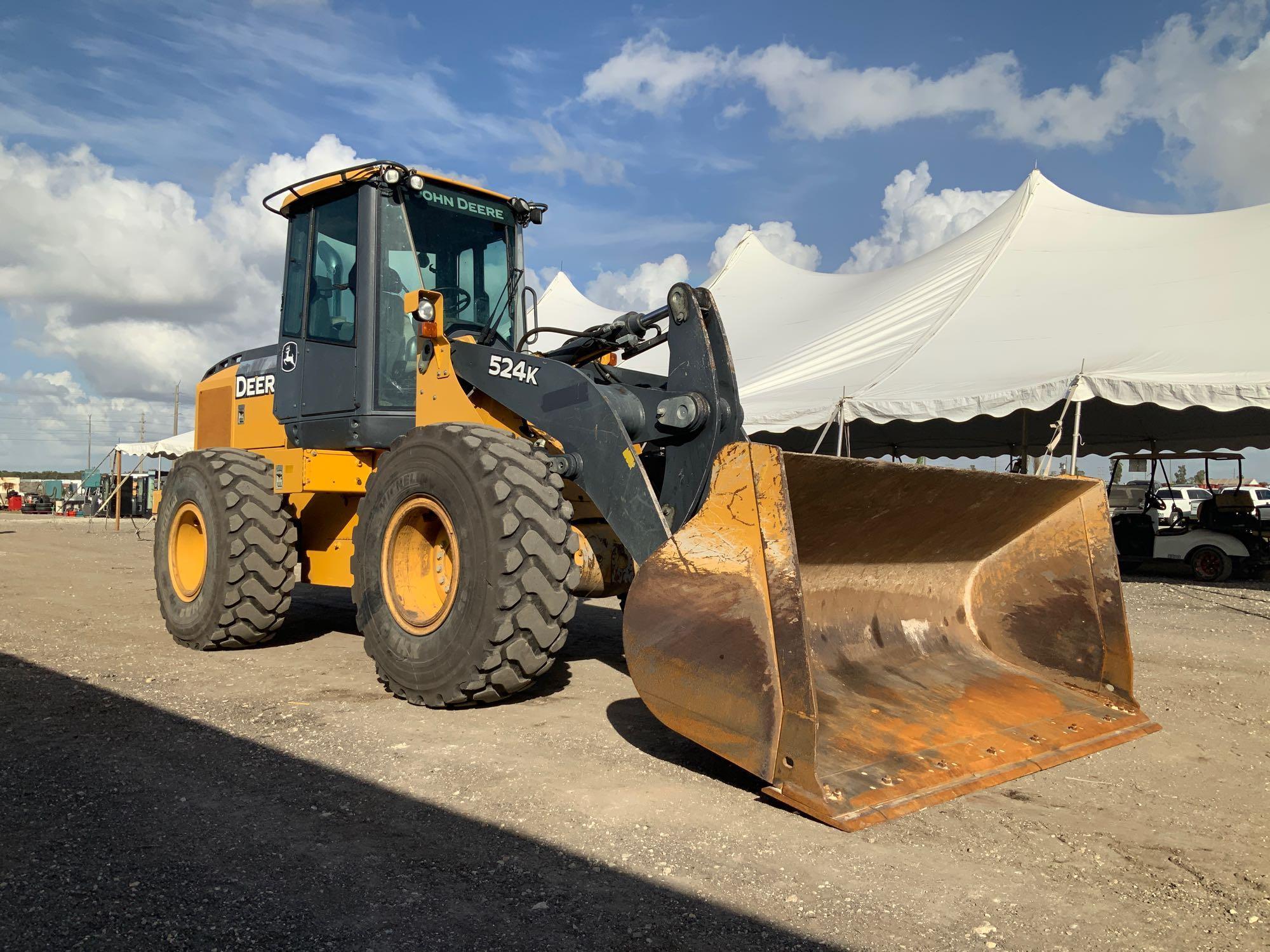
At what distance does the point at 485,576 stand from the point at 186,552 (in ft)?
11.0

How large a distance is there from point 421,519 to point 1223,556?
12064 millimetres

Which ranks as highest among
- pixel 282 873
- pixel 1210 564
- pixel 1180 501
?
pixel 1180 501

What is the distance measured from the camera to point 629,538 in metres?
3.99

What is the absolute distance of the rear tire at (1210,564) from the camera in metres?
12.6

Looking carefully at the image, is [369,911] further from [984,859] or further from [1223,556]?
[1223,556]

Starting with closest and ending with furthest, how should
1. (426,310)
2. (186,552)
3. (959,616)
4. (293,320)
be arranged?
1. (959,616)
2. (426,310)
3. (293,320)
4. (186,552)

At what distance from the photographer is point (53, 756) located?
141 inches

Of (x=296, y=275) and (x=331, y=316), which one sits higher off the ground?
(x=296, y=275)

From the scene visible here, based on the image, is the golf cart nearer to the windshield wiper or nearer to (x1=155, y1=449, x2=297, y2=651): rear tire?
the windshield wiper

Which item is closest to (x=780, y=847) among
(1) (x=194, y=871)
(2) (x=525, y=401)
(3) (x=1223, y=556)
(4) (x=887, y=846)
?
(4) (x=887, y=846)

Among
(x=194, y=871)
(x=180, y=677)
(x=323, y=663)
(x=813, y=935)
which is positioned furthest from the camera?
(x=323, y=663)

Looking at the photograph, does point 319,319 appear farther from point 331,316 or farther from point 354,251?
point 354,251

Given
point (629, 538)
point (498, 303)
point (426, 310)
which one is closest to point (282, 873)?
point (629, 538)

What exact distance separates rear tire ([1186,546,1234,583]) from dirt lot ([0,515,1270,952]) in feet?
29.6
